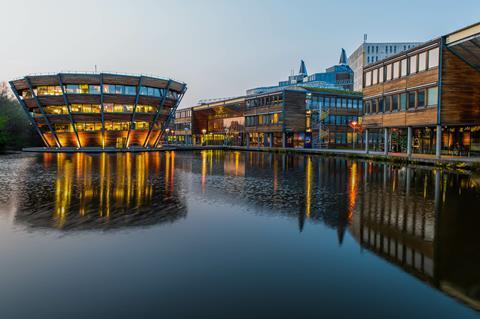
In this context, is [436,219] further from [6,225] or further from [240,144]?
[240,144]

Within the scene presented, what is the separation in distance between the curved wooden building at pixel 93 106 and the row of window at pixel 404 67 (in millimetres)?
43352

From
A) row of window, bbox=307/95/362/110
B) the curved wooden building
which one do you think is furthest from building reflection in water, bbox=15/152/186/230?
row of window, bbox=307/95/362/110

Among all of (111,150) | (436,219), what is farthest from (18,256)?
(111,150)

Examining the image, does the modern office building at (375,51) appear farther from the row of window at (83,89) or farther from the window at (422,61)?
the window at (422,61)

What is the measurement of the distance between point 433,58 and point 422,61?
1.80 m

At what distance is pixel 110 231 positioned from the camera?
10773mm

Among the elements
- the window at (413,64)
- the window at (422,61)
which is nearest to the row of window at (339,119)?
the window at (413,64)

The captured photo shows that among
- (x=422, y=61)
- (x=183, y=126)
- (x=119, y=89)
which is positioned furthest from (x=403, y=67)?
(x=183, y=126)

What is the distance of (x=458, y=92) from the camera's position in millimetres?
35188

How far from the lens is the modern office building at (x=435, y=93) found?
3478 cm

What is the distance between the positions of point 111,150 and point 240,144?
3350cm

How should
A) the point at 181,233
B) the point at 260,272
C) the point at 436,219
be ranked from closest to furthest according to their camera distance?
1. the point at 260,272
2. the point at 181,233
3. the point at 436,219

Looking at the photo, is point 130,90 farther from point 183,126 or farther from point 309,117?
point 183,126

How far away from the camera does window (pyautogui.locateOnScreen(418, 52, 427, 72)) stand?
37312 mm
